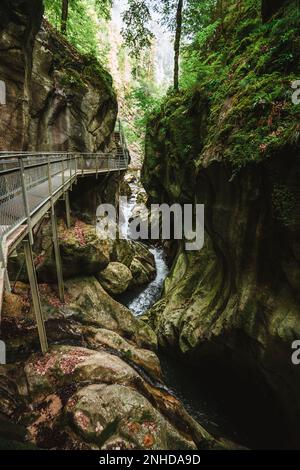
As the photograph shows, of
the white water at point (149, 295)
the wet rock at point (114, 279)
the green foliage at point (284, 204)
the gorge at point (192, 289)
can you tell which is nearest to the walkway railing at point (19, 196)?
the gorge at point (192, 289)

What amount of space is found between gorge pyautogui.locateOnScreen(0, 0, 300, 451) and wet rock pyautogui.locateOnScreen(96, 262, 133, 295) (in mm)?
91

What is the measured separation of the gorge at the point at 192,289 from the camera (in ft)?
20.4

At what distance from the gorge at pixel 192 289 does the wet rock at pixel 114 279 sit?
0.30 feet

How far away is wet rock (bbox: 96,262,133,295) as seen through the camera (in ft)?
48.5

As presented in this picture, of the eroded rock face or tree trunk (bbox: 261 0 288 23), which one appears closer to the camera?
the eroded rock face

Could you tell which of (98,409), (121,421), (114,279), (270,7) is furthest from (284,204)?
(114,279)

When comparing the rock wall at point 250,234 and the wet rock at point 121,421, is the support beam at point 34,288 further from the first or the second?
the rock wall at point 250,234

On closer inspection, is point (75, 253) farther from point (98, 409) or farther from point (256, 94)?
point (256, 94)

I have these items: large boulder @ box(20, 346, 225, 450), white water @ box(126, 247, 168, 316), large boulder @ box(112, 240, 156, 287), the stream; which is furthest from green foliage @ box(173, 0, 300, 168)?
large boulder @ box(112, 240, 156, 287)

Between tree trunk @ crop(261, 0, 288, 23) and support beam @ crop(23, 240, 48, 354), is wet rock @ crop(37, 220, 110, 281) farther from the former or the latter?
tree trunk @ crop(261, 0, 288, 23)

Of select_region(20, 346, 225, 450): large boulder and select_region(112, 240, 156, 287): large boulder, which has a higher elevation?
select_region(20, 346, 225, 450): large boulder

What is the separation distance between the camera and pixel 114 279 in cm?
1517

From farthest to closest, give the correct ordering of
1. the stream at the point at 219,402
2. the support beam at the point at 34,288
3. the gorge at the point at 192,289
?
the stream at the point at 219,402 < the support beam at the point at 34,288 < the gorge at the point at 192,289

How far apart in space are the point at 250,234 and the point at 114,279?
8.84 metres
